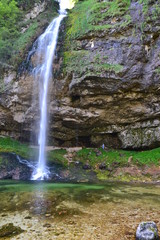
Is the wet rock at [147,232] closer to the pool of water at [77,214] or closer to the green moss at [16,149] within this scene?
the pool of water at [77,214]

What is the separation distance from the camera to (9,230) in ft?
14.6

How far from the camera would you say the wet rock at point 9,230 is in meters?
4.24

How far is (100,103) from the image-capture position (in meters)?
15.6

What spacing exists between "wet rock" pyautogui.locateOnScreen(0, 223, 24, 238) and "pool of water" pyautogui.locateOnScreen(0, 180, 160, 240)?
0.13 metres

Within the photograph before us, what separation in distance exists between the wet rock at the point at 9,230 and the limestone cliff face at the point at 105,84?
11519 millimetres

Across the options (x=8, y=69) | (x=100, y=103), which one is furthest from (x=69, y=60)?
(x=8, y=69)

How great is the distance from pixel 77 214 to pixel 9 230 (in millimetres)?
1878

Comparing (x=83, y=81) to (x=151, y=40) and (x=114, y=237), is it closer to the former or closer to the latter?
(x=151, y=40)

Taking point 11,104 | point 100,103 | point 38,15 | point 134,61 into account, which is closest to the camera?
point 134,61

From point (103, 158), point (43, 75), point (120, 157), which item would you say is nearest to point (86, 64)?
point (43, 75)

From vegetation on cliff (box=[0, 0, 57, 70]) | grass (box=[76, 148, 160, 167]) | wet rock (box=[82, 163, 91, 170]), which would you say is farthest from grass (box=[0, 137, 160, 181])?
vegetation on cliff (box=[0, 0, 57, 70])

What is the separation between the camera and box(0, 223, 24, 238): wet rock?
4241mm

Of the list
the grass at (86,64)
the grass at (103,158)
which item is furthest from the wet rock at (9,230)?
the grass at (86,64)

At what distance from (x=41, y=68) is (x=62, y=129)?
5635mm
